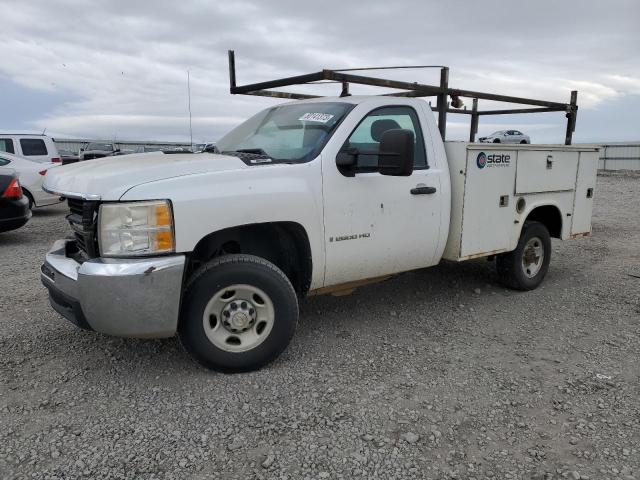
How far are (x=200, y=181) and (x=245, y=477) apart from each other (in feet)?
5.64

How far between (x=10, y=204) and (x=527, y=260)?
740cm

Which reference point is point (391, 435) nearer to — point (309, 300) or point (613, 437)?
point (613, 437)

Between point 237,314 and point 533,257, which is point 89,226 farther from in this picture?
point 533,257

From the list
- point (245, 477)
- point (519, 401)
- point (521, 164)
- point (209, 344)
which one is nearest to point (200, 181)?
point (209, 344)

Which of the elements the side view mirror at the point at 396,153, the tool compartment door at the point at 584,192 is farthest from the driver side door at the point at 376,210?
the tool compartment door at the point at 584,192

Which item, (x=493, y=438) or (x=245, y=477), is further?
(x=493, y=438)

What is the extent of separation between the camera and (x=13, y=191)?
805 cm

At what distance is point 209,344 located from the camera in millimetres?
3412

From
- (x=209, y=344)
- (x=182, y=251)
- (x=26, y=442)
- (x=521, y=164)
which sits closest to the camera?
(x=26, y=442)

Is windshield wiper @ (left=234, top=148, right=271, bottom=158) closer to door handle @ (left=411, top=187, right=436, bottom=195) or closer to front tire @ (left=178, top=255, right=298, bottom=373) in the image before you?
front tire @ (left=178, top=255, right=298, bottom=373)

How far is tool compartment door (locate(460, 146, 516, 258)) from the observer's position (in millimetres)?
4613

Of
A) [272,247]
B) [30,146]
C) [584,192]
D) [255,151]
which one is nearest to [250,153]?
[255,151]

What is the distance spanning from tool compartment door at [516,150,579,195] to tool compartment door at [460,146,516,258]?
159 mm

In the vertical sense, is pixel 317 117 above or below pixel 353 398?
above
